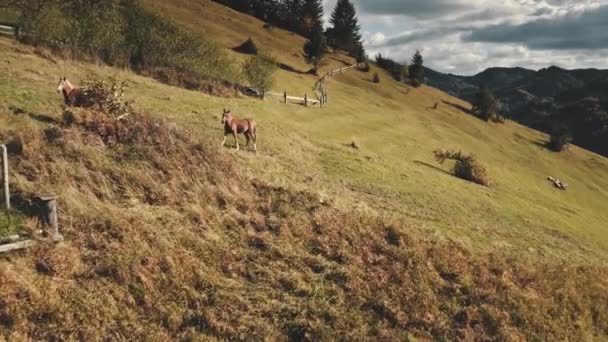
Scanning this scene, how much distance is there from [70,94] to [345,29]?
4273 inches

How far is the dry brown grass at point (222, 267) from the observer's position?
11102 mm

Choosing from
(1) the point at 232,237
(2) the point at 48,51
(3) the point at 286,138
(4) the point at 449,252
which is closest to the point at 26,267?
(1) the point at 232,237

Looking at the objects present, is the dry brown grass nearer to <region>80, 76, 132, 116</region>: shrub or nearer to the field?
the field

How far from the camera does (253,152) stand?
22953 mm

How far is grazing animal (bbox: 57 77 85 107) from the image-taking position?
20734 millimetres

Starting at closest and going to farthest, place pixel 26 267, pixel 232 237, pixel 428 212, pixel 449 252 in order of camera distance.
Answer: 1. pixel 26 267
2. pixel 232 237
3. pixel 449 252
4. pixel 428 212

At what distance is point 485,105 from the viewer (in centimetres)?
10038

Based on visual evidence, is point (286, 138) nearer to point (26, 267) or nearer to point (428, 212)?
point (428, 212)

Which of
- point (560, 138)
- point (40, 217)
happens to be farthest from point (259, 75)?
point (560, 138)

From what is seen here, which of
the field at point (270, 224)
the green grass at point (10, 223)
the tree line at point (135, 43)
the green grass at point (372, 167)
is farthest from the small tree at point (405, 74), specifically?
the green grass at point (10, 223)

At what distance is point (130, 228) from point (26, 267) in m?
2.68

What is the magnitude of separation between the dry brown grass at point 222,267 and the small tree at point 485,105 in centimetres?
8765

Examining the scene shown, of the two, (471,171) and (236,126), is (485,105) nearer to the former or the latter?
(471,171)

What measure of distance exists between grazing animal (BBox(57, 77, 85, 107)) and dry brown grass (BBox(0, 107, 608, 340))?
3027 mm
